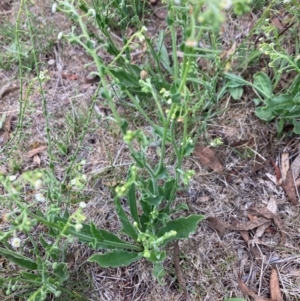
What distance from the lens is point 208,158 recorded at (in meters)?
2.16

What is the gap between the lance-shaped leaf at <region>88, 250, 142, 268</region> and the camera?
5.50 feet

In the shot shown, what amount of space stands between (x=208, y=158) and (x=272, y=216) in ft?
1.33

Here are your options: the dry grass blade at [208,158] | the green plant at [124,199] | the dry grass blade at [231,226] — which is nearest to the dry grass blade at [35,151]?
the green plant at [124,199]

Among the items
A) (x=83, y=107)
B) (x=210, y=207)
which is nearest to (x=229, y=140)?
(x=210, y=207)

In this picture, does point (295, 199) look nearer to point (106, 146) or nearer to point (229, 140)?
point (229, 140)

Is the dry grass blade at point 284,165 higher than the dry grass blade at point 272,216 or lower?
higher

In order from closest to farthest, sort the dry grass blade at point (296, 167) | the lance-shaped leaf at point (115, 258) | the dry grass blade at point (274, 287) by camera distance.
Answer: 1. the lance-shaped leaf at point (115, 258)
2. the dry grass blade at point (274, 287)
3. the dry grass blade at point (296, 167)

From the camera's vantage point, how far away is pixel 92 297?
1.88m

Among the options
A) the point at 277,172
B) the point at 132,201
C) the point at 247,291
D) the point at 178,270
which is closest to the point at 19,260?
the point at 132,201

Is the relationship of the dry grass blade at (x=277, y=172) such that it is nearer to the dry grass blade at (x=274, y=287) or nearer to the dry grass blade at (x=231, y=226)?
the dry grass blade at (x=231, y=226)

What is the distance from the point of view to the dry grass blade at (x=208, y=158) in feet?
7.00

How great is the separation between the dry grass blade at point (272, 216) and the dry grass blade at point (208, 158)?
0.25 m

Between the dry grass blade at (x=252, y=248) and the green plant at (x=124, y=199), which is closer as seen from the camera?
the green plant at (x=124, y=199)

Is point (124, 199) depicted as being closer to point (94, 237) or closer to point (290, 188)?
point (94, 237)
